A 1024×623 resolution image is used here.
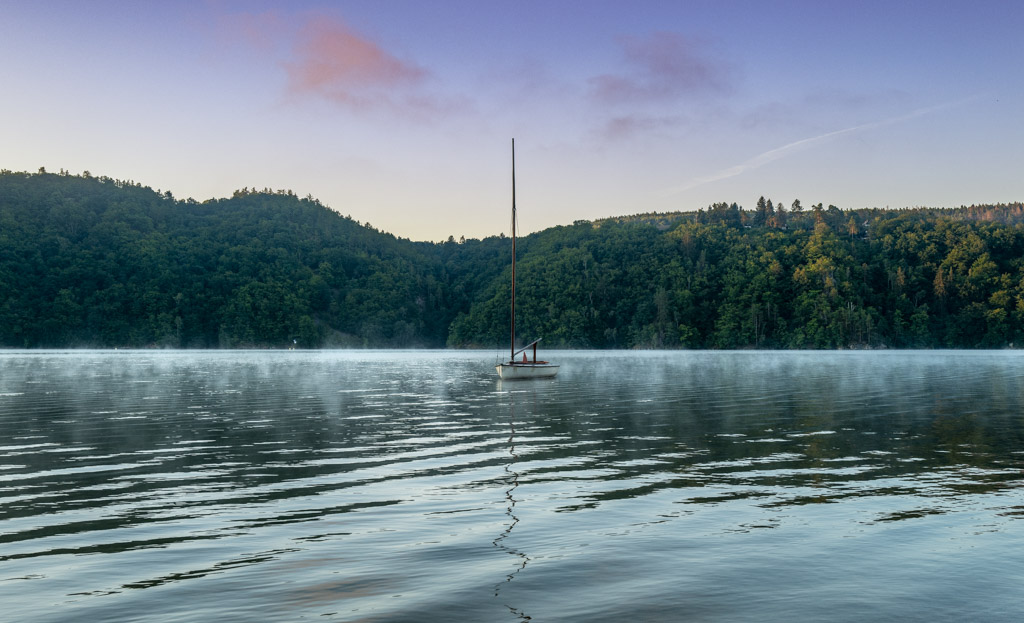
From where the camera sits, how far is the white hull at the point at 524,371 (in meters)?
69.8

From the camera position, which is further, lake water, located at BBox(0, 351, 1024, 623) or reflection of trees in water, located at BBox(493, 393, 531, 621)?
reflection of trees in water, located at BBox(493, 393, 531, 621)

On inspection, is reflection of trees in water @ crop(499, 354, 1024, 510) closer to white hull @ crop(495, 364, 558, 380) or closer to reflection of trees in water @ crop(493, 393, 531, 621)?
reflection of trees in water @ crop(493, 393, 531, 621)

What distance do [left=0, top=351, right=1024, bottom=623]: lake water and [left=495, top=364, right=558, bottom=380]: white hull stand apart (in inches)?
1501

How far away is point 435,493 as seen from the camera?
1673 cm

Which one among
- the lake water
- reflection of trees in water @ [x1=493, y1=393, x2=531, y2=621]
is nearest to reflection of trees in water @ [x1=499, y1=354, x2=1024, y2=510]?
the lake water

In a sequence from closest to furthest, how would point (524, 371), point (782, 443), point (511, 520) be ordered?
point (511, 520)
point (782, 443)
point (524, 371)

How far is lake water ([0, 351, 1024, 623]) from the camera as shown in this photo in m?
9.57

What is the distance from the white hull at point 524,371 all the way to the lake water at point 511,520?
125ft

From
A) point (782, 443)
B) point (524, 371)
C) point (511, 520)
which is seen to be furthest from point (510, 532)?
point (524, 371)

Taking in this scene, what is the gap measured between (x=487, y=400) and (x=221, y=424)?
17801 mm

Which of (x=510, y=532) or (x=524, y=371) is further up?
(x=524, y=371)

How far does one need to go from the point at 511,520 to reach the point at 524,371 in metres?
56.3

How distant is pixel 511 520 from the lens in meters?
14.1

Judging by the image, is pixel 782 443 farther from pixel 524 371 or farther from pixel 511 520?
pixel 524 371
